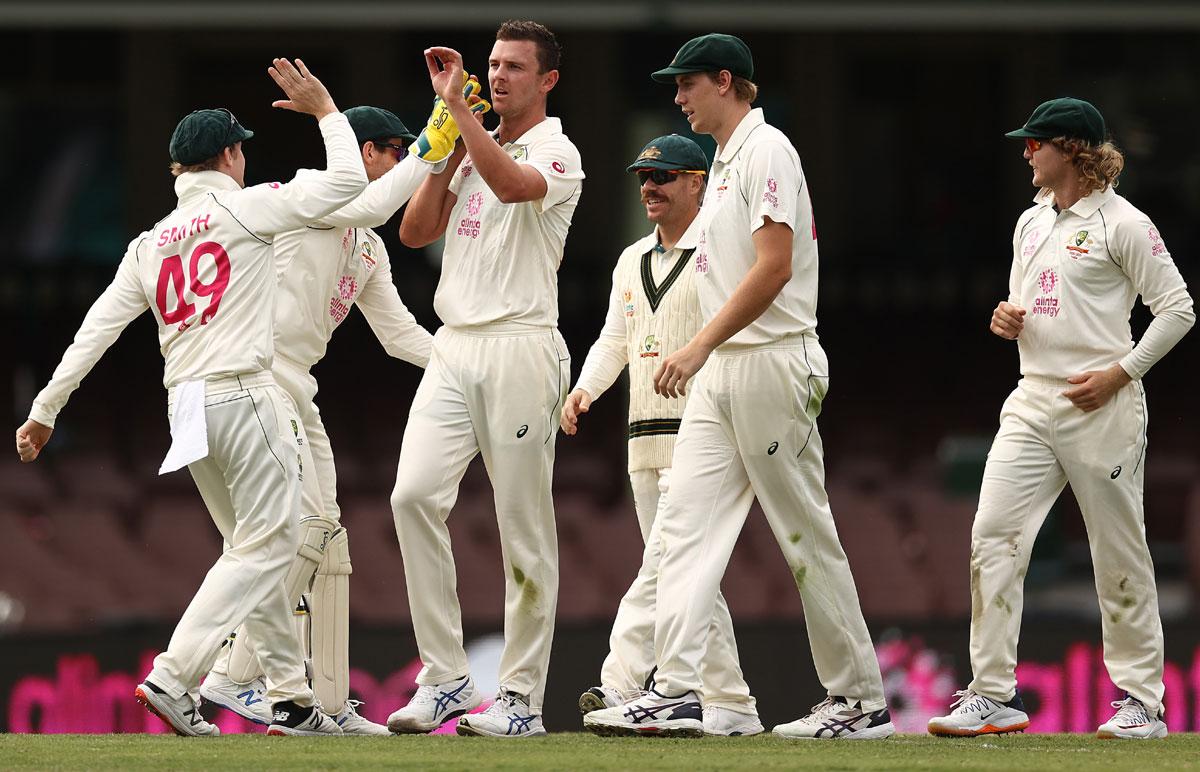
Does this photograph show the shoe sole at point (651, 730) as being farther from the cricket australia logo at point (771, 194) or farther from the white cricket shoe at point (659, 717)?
the cricket australia logo at point (771, 194)

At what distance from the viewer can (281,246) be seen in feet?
19.7

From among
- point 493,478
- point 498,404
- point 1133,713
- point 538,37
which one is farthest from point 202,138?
point 1133,713

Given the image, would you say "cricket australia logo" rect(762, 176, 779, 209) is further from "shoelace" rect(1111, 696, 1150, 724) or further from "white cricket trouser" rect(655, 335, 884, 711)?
"shoelace" rect(1111, 696, 1150, 724)

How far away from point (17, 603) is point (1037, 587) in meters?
5.67

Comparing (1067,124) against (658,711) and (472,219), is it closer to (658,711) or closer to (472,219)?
(472,219)

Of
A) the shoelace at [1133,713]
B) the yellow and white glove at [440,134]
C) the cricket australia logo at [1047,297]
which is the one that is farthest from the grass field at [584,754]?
the yellow and white glove at [440,134]

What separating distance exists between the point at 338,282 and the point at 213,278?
789 millimetres

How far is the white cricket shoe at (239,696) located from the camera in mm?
5688

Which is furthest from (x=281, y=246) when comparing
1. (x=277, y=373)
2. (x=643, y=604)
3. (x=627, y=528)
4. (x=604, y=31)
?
(x=604, y=31)

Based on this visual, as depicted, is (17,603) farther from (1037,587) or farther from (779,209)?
(779,209)

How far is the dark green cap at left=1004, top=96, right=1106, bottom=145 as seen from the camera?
5.64 meters

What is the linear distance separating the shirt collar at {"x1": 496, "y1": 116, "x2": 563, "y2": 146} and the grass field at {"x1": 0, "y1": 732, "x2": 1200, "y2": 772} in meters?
1.70

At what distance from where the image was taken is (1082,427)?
5.57 meters

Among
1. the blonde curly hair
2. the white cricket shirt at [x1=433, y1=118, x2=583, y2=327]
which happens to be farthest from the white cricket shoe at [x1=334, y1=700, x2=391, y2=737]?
the blonde curly hair
